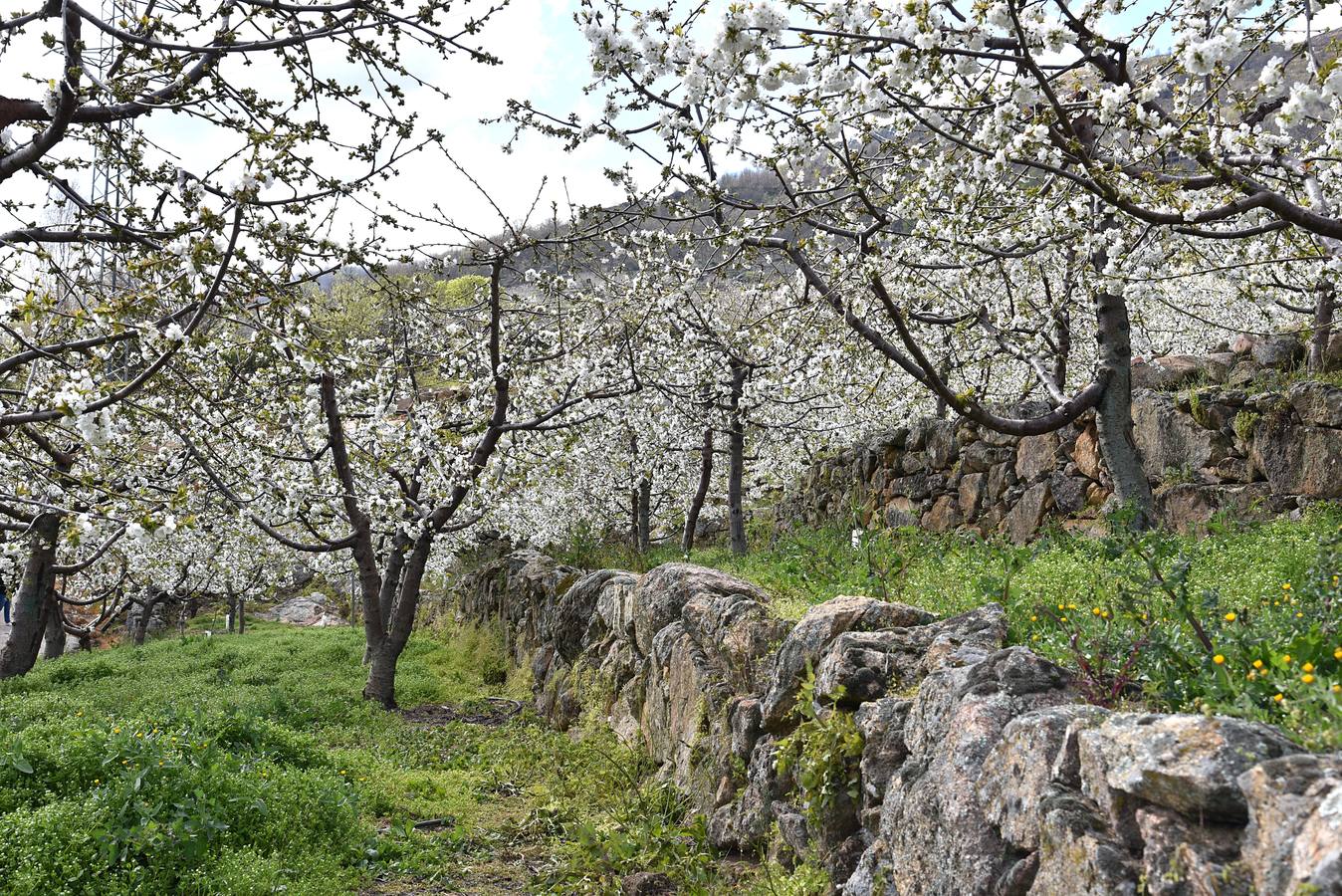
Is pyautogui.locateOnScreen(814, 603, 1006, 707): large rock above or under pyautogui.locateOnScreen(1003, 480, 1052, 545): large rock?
under

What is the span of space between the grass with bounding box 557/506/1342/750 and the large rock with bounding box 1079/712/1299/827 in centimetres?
16

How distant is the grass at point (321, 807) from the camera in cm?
462

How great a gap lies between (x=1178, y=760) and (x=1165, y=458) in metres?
7.61

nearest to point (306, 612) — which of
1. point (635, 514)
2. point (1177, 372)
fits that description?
point (635, 514)

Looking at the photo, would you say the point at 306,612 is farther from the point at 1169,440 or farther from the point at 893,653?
the point at 893,653

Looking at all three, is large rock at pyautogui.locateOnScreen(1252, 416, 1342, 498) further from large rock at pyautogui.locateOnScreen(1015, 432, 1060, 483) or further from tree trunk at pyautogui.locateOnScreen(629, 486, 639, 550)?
tree trunk at pyautogui.locateOnScreen(629, 486, 639, 550)

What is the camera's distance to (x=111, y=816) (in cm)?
473

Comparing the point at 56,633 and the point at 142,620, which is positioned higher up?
the point at 56,633

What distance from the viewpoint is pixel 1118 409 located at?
295 inches

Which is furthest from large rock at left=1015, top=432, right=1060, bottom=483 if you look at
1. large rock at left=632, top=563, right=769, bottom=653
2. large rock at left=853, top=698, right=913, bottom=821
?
large rock at left=853, top=698, right=913, bottom=821

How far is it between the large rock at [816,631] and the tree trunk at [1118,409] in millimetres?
3326

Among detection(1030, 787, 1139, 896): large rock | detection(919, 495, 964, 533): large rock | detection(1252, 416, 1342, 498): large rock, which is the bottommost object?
detection(1030, 787, 1139, 896): large rock

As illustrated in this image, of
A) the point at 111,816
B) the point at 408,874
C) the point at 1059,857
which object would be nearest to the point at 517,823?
the point at 408,874

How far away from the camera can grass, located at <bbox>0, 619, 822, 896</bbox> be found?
4.62 m
